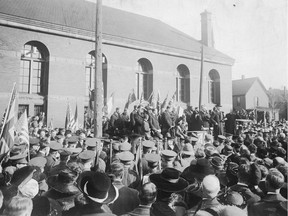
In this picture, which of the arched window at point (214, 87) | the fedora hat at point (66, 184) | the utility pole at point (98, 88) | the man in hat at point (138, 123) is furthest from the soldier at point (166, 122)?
the arched window at point (214, 87)

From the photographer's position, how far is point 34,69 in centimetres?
1766

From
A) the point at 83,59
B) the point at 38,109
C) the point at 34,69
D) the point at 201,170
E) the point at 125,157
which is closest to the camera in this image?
the point at 201,170

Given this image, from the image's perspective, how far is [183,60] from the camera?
2395cm

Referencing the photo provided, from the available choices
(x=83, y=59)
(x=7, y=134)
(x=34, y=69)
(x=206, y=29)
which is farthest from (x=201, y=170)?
(x=206, y=29)

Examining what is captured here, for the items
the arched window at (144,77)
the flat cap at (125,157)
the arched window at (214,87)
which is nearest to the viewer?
the flat cap at (125,157)

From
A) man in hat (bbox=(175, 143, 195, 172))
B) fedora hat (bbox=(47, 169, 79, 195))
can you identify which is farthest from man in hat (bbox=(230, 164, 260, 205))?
man in hat (bbox=(175, 143, 195, 172))

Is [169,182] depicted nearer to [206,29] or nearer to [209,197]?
[209,197]

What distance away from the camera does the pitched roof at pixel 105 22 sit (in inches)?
682

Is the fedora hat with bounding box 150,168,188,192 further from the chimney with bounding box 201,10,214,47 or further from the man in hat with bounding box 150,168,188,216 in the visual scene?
the chimney with bounding box 201,10,214,47

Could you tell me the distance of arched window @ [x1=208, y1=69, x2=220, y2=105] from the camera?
86.0ft

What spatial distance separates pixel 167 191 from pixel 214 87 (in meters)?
25.1

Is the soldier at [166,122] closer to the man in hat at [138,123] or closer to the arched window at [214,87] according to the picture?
the man in hat at [138,123]

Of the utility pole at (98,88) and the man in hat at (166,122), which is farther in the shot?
the man in hat at (166,122)

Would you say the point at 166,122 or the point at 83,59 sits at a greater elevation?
the point at 83,59
